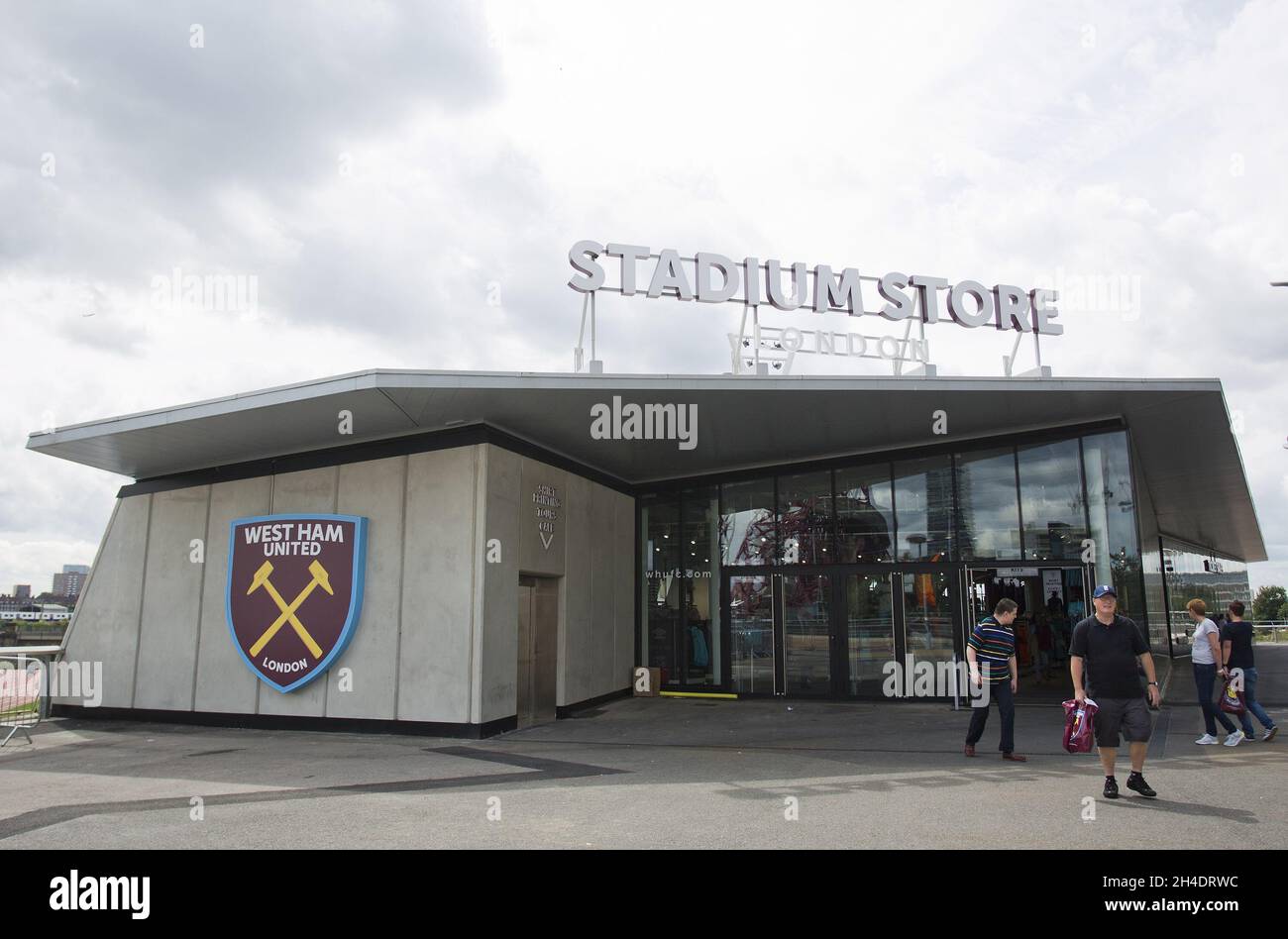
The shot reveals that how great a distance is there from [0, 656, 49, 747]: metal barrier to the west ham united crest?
3470 millimetres

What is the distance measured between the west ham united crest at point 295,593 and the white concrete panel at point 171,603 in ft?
3.78

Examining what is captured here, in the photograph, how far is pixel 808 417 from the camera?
11.9 meters

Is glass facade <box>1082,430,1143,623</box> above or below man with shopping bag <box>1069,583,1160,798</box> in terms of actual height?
above

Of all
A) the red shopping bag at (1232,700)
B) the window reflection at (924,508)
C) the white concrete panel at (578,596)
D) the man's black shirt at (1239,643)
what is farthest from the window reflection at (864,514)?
the red shopping bag at (1232,700)

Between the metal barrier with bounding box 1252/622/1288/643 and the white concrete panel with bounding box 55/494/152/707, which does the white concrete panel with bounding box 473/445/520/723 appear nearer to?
the white concrete panel with bounding box 55/494/152/707

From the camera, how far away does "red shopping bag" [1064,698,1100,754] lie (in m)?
6.83

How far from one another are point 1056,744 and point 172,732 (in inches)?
443

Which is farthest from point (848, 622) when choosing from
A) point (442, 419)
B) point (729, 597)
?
point (442, 419)

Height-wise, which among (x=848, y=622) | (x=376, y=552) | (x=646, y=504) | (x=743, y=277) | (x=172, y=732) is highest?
(x=743, y=277)

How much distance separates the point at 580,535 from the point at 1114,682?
8.57m
